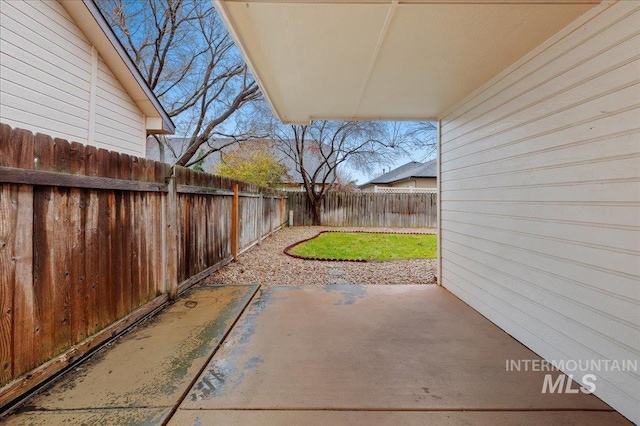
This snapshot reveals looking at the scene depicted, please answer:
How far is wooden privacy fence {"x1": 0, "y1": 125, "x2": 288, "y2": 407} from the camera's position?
5.59ft

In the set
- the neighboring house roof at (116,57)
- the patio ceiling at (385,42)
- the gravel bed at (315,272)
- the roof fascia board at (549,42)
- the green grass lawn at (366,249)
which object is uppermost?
the neighboring house roof at (116,57)

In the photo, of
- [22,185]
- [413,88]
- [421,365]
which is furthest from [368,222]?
[22,185]

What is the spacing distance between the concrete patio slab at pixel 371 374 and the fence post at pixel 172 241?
989mm

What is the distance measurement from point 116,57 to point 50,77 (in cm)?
123

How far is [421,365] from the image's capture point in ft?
7.27

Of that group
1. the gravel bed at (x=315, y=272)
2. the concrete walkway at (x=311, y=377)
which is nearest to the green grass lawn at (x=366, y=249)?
the gravel bed at (x=315, y=272)

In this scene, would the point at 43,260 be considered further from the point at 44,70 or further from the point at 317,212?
the point at 317,212

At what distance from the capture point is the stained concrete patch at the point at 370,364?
5.95 feet

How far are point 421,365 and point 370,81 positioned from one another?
272 centimetres

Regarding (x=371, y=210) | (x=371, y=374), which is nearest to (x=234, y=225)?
(x=371, y=374)

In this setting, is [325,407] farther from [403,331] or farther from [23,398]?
[23,398]

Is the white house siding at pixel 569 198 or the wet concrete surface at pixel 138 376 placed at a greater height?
the white house siding at pixel 569 198

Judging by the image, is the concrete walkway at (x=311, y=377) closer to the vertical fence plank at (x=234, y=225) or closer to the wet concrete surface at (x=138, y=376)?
the wet concrete surface at (x=138, y=376)

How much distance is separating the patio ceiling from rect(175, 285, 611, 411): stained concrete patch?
249 cm
